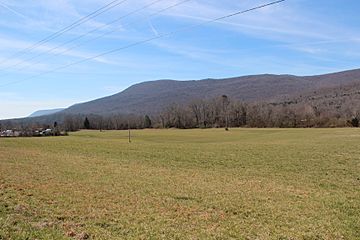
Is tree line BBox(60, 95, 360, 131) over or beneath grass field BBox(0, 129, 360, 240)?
over

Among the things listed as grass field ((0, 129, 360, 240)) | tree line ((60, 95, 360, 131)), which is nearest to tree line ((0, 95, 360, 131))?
tree line ((60, 95, 360, 131))

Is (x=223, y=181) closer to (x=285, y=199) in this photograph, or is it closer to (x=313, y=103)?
(x=285, y=199)

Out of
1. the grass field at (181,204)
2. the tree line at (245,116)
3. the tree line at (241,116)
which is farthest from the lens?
the tree line at (245,116)

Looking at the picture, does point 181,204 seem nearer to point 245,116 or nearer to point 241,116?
point 245,116

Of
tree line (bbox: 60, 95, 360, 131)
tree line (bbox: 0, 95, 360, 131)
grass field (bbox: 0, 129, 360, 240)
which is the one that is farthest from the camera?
tree line (bbox: 0, 95, 360, 131)

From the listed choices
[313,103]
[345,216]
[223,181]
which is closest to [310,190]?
[223,181]

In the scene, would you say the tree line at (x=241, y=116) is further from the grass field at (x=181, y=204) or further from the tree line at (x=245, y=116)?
the grass field at (x=181, y=204)

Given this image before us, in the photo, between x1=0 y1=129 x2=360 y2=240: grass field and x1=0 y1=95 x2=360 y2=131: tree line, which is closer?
x1=0 y1=129 x2=360 y2=240: grass field

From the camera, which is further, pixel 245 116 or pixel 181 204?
pixel 245 116

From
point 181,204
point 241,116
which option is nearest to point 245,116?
point 241,116

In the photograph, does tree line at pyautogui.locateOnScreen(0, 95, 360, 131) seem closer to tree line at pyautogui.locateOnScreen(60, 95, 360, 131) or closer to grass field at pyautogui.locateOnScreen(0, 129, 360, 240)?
tree line at pyautogui.locateOnScreen(60, 95, 360, 131)

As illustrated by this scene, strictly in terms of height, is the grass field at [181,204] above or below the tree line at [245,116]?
below

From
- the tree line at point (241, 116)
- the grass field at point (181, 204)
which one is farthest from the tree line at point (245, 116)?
the grass field at point (181, 204)

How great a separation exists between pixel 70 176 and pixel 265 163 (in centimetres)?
1496
